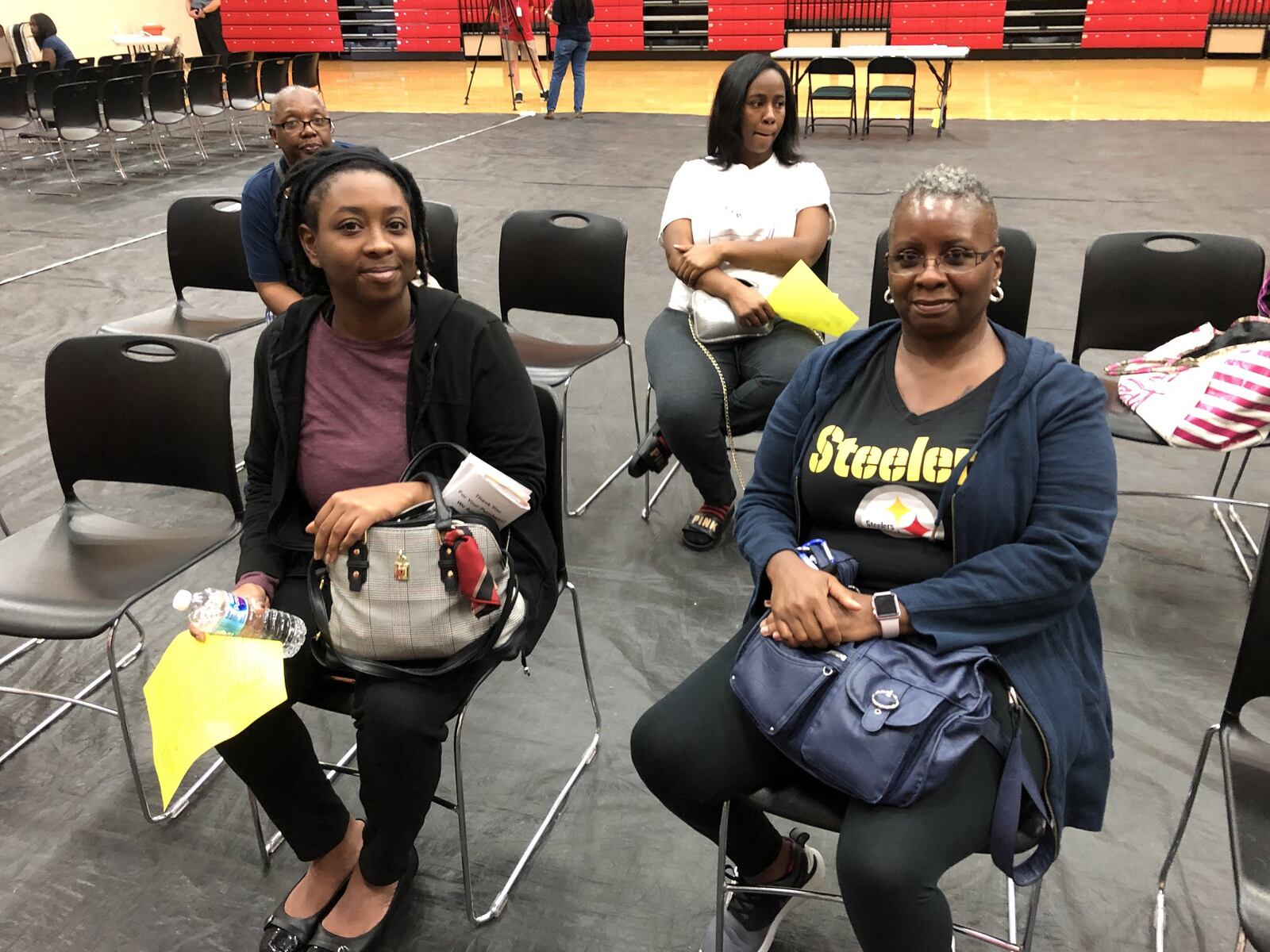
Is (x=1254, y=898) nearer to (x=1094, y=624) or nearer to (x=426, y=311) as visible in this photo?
(x=1094, y=624)

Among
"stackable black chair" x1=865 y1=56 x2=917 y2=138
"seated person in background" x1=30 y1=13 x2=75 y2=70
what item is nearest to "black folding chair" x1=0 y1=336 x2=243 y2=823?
"stackable black chair" x1=865 y1=56 x2=917 y2=138

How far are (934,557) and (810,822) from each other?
0.44m

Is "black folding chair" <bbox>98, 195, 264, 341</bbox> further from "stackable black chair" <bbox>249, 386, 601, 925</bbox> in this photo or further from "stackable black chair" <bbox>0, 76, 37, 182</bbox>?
"stackable black chair" <bbox>0, 76, 37, 182</bbox>

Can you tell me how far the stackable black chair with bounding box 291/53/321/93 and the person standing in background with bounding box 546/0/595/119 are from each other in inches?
94.8

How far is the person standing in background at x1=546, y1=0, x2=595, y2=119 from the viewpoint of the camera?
31.9ft

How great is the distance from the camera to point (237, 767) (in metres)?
1.66

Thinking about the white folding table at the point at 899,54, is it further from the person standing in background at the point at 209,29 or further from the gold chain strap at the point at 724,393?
the person standing in background at the point at 209,29

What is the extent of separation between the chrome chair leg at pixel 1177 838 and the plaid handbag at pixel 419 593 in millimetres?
1163

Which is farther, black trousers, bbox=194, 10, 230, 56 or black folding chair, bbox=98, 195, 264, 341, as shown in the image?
black trousers, bbox=194, 10, 230, 56

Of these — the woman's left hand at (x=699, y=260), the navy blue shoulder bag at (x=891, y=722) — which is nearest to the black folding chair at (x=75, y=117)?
the woman's left hand at (x=699, y=260)

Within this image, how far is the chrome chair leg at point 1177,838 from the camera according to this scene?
62.9 inches

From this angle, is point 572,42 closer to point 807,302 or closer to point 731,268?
point 731,268

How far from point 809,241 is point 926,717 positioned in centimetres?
182

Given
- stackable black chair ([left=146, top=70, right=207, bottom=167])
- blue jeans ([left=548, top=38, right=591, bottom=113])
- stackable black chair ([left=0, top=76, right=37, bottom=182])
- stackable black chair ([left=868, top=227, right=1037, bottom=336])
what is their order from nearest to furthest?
stackable black chair ([left=868, top=227, right=1037, bottom=336])
stackable black chair ([left=0, top=76, right=37, bottom=182])
stackable black chair ([left=146, top=70, right=207, bottom=167])
blue jeans ([left=548, top=38, right=591, bottom=113])
